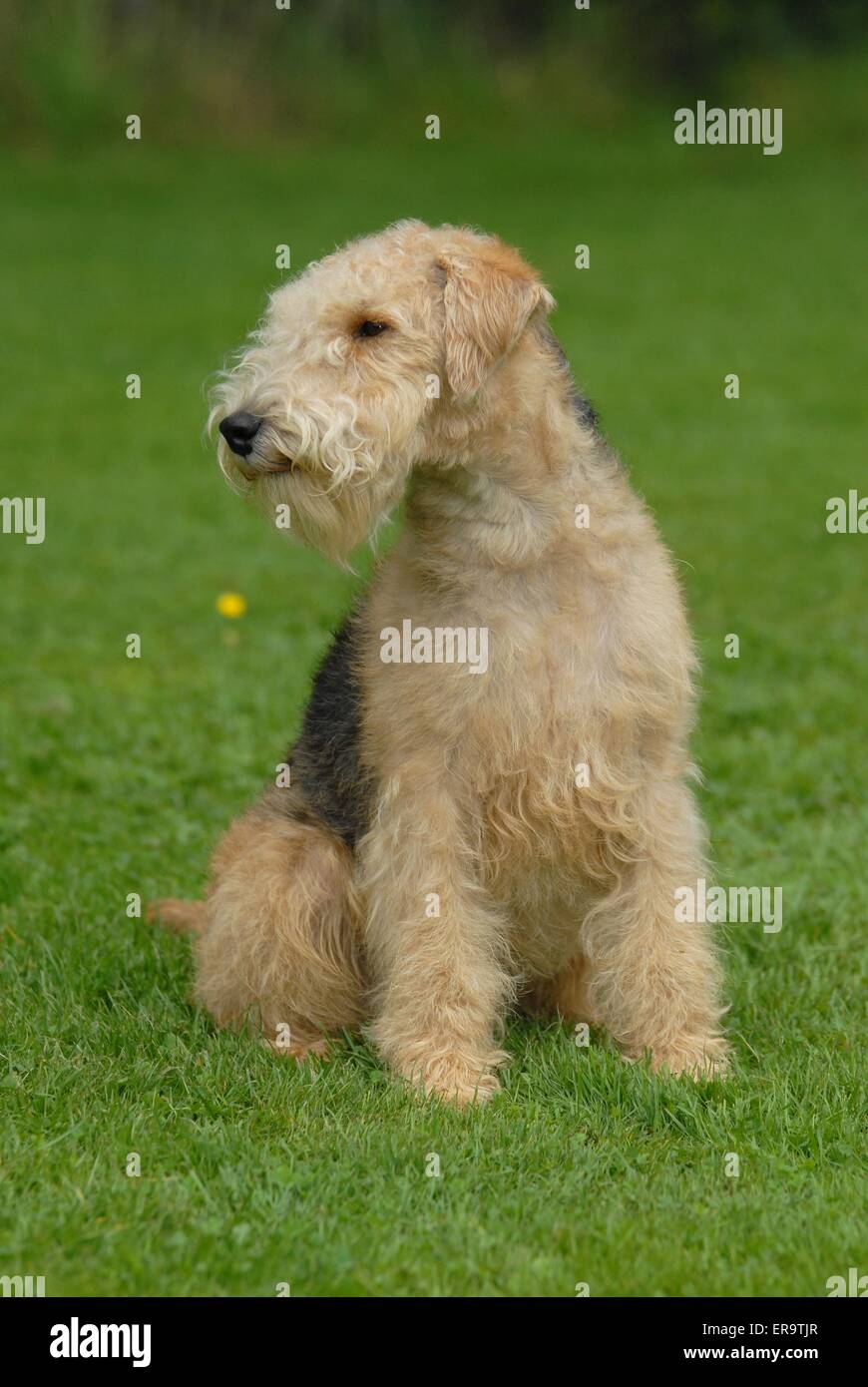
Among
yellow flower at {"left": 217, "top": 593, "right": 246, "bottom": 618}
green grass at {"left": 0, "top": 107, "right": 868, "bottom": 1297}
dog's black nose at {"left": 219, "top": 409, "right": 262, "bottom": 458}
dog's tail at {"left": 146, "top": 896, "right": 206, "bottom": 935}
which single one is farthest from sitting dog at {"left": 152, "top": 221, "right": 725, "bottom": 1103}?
yellow flower at {"left": 217, "top": 593, "right": 246, "bottom": 618}

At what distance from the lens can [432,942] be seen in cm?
438

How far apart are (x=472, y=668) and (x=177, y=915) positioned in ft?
5.53

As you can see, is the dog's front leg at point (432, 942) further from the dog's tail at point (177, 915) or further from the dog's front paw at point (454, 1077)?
the dog's tail at point (177, 915)

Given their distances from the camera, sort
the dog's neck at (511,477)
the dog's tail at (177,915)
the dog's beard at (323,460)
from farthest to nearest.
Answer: the dog's tail at (177,915), the dog's neck at (511,477), the dog's beard at (323,460)

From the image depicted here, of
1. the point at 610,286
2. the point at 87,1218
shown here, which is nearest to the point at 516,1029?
the point at 87,1218

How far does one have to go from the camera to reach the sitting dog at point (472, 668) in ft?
13.6

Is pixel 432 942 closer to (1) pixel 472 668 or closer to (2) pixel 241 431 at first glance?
(1) pixel 472 668

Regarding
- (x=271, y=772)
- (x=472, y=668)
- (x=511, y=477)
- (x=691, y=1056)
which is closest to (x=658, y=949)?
(x=691, y=1056)

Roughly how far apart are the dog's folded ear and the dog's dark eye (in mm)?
162

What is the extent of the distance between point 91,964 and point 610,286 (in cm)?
1319

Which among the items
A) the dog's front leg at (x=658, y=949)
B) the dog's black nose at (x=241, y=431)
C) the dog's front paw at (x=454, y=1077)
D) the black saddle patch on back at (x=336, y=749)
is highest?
the dog's black nose at (x=241, y=431)

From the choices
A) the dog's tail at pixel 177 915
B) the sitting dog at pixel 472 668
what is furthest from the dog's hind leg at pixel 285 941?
the dog's tail at pixel 177 915

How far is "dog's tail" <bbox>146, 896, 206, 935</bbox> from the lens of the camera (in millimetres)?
5391
